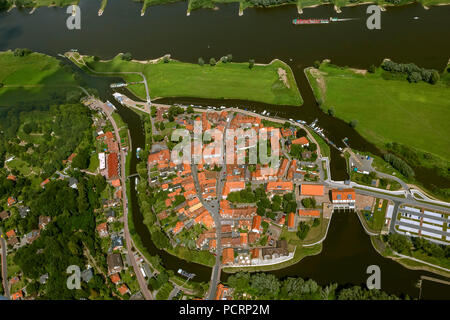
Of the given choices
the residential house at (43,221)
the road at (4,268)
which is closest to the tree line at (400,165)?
the residential house at (43,221)

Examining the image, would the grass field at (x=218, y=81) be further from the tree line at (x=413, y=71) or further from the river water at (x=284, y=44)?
the tree line at (x=413, y=71)

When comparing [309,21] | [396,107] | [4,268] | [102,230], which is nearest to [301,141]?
[396,107]

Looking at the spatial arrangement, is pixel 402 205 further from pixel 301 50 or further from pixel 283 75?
pixel 301 50

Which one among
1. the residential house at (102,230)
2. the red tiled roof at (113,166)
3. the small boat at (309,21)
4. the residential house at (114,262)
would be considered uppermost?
the small boat at (309,21)

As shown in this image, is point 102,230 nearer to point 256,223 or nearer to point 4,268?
point 4,268

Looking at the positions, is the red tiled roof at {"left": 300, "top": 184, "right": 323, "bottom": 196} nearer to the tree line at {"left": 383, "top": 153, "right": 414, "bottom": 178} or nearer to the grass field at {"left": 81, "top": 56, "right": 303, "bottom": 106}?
the tree line at {"left": 383, "top": 153, "right": 414, "bottom": 178}

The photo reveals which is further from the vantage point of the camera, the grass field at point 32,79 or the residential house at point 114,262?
the grass field at point 32,79
